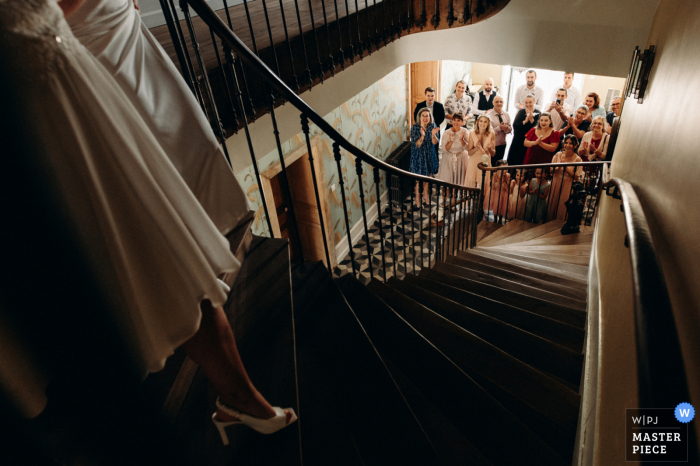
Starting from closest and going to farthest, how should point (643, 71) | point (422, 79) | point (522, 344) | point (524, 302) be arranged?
point (522, 344) → point (524, 302) → point (643, 71) → point (422, 79)

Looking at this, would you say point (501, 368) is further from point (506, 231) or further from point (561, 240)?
point (506, 231)

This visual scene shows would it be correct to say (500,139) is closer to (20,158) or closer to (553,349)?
(553,349)

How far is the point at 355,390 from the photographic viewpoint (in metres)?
1.34

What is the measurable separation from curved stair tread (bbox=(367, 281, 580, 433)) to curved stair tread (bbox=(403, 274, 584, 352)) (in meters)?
0.49

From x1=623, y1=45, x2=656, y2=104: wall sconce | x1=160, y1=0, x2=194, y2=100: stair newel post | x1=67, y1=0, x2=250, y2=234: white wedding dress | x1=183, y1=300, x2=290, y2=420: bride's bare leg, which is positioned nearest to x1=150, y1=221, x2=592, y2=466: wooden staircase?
x1=183, y1=300, x2=290, y2=420: bride's bare leg

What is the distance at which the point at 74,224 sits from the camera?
59 centimetres

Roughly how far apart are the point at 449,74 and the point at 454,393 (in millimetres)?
9127

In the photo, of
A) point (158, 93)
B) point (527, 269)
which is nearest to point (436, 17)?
point (527, 269)

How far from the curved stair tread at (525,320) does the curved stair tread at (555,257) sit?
5.81ft

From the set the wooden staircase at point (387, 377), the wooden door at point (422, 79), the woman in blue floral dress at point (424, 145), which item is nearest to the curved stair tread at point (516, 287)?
the wooden staircase at point (387, 377)

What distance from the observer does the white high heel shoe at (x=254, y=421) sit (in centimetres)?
104

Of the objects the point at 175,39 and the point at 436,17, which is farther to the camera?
the point at 436,17

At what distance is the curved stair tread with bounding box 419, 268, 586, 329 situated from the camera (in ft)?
7.80

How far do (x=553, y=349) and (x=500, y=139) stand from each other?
5418 millimetres
